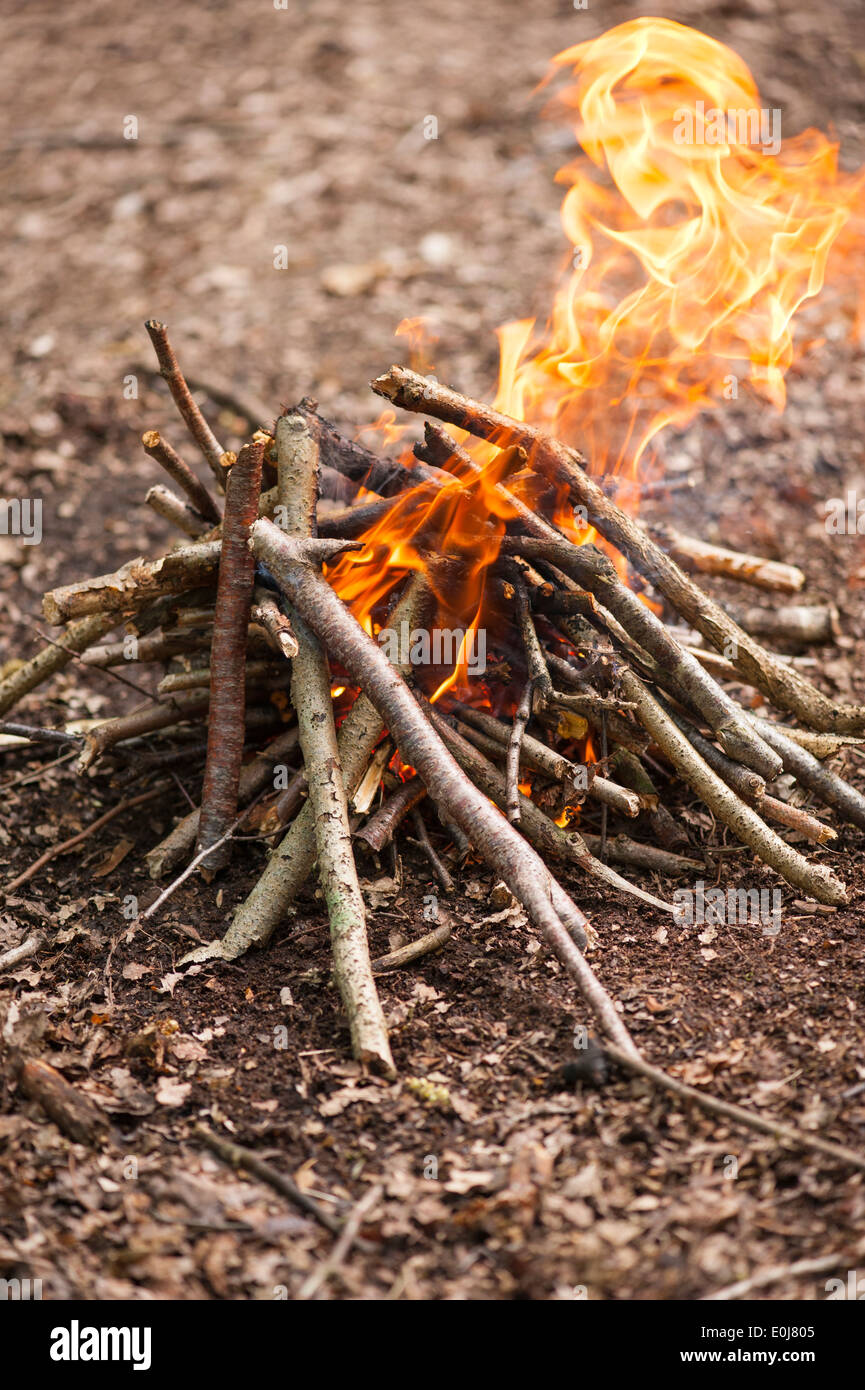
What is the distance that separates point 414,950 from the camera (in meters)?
3.76

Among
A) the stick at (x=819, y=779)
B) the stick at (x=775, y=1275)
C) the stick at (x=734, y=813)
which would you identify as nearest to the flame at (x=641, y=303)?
the stick at (x=734, y=813)

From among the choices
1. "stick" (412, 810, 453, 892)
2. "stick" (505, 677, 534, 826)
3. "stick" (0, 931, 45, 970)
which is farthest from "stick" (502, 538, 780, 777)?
"stick" (0, 931, 45, 970)

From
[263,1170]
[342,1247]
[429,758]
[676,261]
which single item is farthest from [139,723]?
[676,261]

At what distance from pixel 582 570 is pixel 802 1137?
2037 mm

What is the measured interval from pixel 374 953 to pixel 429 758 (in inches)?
30.1

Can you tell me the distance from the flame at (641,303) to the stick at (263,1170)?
183cm

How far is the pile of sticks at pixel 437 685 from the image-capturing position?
3.89 meters

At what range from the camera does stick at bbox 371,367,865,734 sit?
4.16 meters

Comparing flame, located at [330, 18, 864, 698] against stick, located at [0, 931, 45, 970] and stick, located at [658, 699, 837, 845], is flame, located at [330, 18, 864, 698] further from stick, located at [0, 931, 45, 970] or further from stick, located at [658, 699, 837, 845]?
stick, located at [0, 931, 45, 970]

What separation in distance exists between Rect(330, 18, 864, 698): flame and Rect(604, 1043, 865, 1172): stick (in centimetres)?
161

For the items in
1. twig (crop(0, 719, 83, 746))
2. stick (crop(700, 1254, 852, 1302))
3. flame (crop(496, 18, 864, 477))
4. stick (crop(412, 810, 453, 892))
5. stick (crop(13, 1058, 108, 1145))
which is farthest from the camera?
flame (crop(496, 18, 864, 477))

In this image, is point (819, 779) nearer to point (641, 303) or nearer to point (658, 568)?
point (658, 568)
